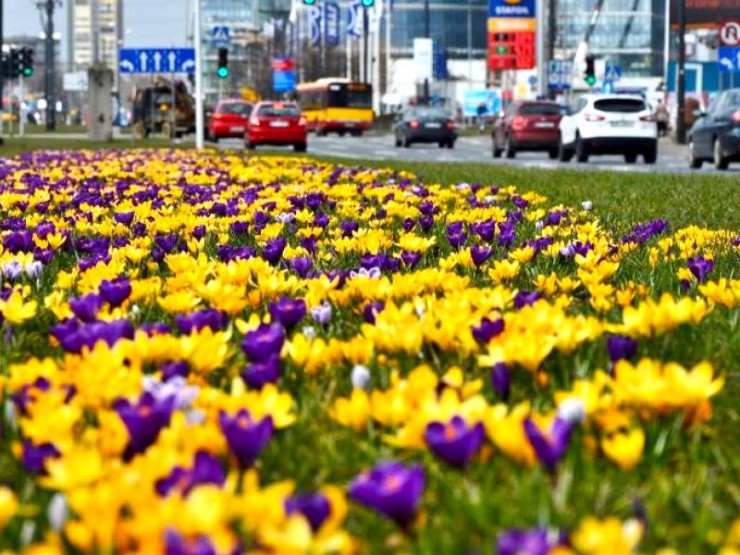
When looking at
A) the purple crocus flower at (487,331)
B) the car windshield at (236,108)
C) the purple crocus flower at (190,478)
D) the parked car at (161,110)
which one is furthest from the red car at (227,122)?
the purple crocus flower at (190,478)

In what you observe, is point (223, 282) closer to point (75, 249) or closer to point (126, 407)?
point (126, 407)

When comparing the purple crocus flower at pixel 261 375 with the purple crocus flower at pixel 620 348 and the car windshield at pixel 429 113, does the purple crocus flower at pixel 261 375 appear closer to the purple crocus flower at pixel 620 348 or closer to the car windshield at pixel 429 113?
the purple crocus flower at pixel 620 348

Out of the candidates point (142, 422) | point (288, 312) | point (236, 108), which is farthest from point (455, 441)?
point (236, 108)

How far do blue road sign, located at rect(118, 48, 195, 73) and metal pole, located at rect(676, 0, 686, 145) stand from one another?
1434cm

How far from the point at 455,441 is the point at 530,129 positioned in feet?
109

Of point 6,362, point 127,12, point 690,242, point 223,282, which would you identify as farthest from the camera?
point 127,12

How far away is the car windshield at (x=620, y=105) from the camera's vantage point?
2961 centimetres

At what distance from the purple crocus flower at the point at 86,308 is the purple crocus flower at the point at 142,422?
119 centimetres

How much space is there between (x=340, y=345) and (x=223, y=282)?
3.15ft

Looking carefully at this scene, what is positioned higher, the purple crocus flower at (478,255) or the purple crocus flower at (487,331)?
the purple crocus flower at (478,255)

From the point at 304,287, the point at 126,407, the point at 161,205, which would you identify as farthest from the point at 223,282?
the point at 161,205

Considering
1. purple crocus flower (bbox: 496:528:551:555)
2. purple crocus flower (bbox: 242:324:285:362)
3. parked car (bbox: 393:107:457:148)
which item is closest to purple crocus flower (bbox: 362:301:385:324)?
purple crocus flower (bbox: 242:324:285:362)

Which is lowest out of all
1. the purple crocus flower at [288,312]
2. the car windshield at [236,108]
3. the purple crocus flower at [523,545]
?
the purple crocus flower at [523,545]

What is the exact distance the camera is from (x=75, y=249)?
572cm
